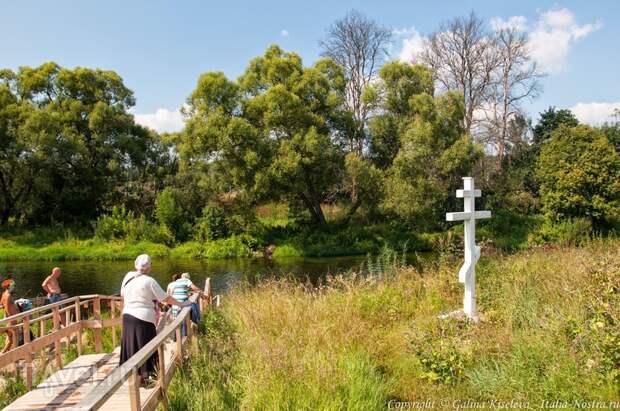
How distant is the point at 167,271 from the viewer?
2423 cm

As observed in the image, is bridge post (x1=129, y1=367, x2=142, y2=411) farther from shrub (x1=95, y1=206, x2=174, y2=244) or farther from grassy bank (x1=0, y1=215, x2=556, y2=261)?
shrub (x1=95, y1=206, x2=174, y2=244)

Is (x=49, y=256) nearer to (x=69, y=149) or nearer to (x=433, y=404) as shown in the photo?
(x=69, y=149)

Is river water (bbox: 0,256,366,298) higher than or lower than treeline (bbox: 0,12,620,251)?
lower

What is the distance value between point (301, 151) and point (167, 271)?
978 centimetres

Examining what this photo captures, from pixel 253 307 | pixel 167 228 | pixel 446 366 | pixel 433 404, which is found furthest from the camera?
pixel 167 228

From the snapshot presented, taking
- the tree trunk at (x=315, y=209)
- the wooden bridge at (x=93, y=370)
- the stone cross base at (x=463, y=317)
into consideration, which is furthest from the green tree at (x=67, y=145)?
the stone cross base at (x=463, y=317)

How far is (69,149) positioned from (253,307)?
28893 millimetres

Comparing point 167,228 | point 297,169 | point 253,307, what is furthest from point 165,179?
point 253,307

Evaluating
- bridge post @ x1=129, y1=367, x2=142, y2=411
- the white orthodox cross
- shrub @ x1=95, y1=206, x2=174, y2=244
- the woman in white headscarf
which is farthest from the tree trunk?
bridge post @ x1=129, y1=367, x2=142, y2=411

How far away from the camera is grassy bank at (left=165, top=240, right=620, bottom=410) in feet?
14.5

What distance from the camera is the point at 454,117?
28375 millimetres

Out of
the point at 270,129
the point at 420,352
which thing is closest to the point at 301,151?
the point at 270,129

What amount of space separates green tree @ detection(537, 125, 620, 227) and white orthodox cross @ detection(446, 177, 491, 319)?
769 inches

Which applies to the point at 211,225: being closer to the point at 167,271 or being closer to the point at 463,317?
the point at 167,271
